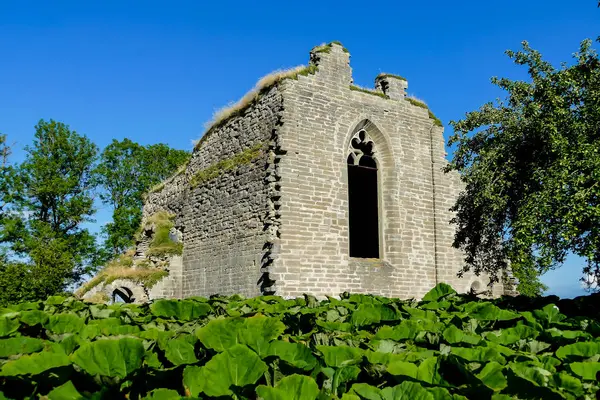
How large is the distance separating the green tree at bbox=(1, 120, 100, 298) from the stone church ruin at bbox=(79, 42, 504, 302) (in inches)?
807

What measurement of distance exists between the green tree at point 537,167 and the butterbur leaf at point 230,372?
7.28 m

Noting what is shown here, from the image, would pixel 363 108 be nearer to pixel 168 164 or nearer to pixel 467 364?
pixel 467 364

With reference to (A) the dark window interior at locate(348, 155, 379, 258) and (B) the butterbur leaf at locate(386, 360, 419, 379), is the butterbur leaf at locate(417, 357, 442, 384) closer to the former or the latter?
(B) the butterbur leaf at locate(386, 360, 419, 379)

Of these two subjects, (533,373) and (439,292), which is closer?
(533,373)

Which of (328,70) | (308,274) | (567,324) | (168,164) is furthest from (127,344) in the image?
(168,164)

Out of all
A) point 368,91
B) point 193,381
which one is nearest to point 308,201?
point 368,91

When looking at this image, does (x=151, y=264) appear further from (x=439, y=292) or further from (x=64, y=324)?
(x=64, y=324)

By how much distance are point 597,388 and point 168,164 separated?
43.1m

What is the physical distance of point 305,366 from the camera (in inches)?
85.4

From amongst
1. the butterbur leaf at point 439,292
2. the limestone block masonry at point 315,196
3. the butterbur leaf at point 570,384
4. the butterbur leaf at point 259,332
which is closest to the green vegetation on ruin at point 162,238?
the limestone block masonry at point 315,196

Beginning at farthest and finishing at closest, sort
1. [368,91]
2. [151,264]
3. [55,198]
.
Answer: [55,198]
[151,264]
[368,91]

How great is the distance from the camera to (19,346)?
2.52 meters

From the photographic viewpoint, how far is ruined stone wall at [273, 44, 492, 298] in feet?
46.1

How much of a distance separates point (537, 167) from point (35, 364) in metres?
9.14
